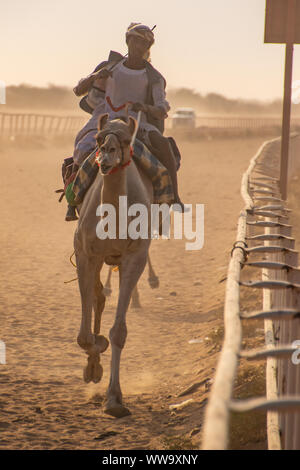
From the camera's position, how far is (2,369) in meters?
7.10

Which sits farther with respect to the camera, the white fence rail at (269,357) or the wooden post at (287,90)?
the wooden post at (287,90)

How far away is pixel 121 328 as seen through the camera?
20.3 ft

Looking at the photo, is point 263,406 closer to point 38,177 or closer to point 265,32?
point 265,32

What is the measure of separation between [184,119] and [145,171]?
46.4 meters

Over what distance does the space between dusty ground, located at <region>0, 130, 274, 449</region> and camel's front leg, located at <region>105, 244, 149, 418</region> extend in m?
0.13

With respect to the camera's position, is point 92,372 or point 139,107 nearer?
point 92,372

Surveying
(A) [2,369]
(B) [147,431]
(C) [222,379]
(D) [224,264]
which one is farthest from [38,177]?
(C) [222,379]

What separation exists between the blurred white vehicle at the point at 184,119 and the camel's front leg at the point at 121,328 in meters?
45.7

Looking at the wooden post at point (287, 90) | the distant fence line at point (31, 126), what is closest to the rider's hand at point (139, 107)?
the wooden post at point (287, 90)

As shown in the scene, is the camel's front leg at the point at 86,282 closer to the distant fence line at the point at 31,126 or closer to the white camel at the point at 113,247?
the white camel at the point at 113,247

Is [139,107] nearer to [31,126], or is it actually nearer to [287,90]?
[287,90]

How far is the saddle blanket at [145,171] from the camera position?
263 inches

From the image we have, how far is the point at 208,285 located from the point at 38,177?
14656 mm

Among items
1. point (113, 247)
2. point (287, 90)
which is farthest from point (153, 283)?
point (287, 90)
